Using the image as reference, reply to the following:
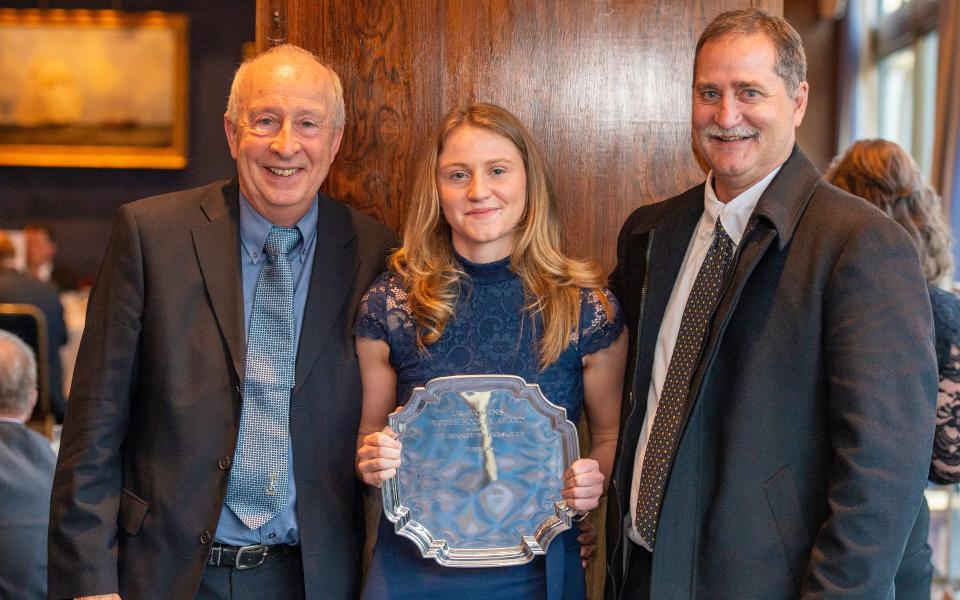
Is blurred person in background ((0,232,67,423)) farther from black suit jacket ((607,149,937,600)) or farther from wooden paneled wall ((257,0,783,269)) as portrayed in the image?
black suit jacket ((607,149,937,600))

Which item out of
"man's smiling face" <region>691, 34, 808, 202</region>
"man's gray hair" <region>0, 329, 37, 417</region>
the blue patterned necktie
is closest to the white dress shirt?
"man's smiling face" <region>691, 34, 808, 202</region>

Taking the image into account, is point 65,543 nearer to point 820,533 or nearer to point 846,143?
point 820,533

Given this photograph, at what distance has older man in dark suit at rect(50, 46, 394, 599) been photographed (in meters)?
2.14

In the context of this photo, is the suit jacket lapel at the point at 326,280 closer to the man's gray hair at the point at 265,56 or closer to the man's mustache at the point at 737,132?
the man's gray hair at the point at 265,56

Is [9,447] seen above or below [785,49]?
below

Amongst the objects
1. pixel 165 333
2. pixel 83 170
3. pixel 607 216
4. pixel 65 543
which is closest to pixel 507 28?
pixel 607 216

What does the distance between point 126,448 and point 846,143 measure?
574 cm

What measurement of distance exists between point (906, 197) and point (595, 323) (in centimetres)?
119

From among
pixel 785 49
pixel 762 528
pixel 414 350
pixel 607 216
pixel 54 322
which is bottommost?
pixel 54 322

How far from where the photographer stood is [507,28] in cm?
274

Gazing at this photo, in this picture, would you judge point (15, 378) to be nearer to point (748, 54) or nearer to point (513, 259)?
point (513, 259)

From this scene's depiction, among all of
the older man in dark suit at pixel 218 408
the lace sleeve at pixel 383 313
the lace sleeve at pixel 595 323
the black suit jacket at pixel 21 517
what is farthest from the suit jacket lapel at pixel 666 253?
the black suit jacket at pixel 21 517

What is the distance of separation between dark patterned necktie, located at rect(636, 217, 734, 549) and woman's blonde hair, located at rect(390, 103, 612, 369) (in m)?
0.25

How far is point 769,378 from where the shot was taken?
6.04 ft
